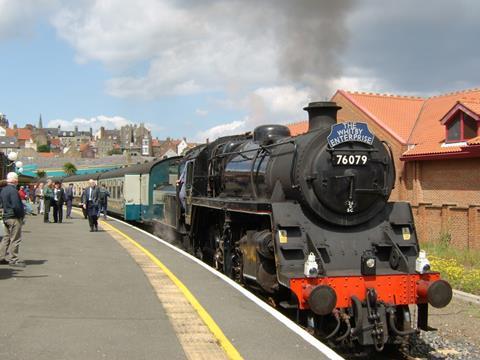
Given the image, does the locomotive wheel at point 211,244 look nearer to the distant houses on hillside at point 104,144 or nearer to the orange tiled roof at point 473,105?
the orange tiled roof at point 473,105

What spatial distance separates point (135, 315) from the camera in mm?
6234

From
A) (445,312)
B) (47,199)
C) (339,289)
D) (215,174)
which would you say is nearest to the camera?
(339,289)

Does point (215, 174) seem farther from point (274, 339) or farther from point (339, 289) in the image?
point (274, 339)

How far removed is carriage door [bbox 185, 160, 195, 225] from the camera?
1262 centimetres

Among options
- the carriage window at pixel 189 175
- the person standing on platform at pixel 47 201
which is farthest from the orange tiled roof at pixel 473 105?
the person standing on platform at pixel 47 201

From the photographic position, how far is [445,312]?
972 centimetres

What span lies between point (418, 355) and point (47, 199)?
1571cm

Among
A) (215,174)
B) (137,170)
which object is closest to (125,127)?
(137,170)

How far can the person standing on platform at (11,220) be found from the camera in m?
9.23

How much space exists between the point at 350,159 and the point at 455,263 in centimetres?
776

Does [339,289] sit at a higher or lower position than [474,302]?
higher

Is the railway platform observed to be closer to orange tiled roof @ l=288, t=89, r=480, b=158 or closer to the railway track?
the railway track

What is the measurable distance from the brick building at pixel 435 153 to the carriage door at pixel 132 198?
456 inches

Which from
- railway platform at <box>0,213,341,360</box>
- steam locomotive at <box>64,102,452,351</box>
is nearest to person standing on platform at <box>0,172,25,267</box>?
railway platform at <box>0,213,341,360</box>
